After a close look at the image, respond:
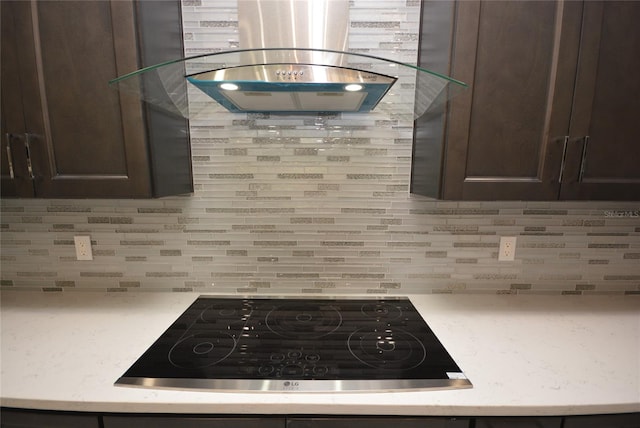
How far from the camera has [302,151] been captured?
1390 mm

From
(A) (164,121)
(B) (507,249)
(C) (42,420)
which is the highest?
(A) (164,121)

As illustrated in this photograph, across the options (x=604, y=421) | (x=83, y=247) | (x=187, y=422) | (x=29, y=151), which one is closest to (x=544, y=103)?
(x=604, y=421)

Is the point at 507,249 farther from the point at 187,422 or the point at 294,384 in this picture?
the point at 187,422

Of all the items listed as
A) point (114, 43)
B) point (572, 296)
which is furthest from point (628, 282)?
point (114, 43)

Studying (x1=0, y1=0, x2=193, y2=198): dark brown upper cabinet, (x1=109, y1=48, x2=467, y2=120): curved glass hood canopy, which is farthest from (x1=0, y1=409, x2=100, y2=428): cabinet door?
(x1=109, y1=48, x2=467, y2=120): curved glass hood canopy

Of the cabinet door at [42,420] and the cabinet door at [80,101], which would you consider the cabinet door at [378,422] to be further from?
the cabinet door at [80,101]

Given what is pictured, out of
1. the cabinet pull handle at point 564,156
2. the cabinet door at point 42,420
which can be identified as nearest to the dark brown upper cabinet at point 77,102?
the cabinet door at point 42,420

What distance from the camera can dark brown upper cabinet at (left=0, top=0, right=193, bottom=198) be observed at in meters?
1.02

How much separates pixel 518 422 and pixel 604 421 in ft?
0.84

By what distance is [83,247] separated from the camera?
146 cm

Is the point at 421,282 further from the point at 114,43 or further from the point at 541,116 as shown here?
the point at 114,43

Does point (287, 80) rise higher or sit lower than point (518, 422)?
higher

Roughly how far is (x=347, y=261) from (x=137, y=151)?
0.97 meters

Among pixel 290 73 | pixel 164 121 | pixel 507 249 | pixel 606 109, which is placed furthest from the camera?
pixel 507 249
